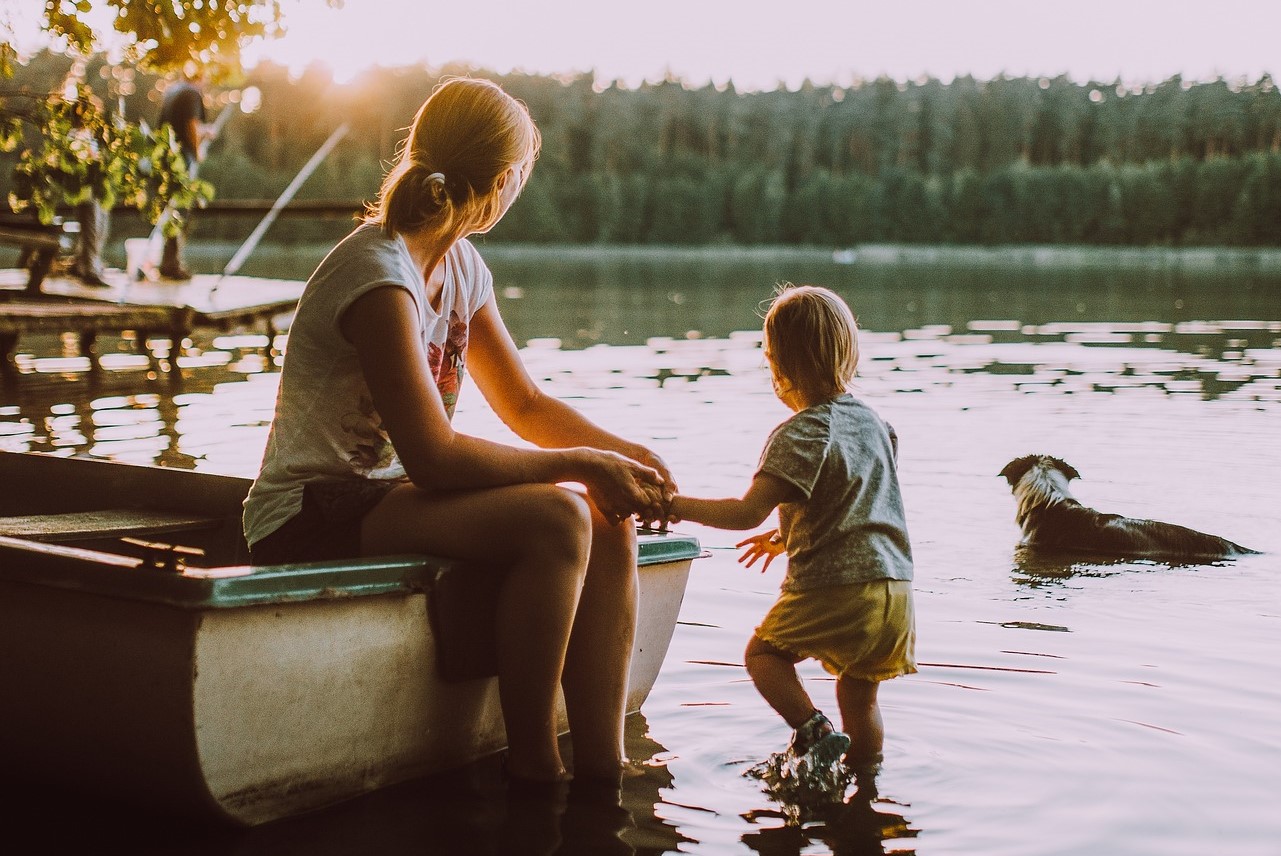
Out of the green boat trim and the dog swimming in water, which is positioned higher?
the green boat trim

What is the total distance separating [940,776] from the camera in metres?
3.52

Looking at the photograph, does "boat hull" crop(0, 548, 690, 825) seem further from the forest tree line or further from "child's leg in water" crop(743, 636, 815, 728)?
the forest tree line

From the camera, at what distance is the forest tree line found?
328ft

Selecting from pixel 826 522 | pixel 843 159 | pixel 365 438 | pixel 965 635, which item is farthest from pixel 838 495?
pixel 843 159

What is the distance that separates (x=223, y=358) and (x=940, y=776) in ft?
40.5

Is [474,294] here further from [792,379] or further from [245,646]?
[245,646]

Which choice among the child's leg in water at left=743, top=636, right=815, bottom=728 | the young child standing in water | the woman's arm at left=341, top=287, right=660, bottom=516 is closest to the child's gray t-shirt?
the young child standing in water

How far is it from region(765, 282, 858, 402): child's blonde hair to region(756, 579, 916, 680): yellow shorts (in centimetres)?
46

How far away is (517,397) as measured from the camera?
3824 mm

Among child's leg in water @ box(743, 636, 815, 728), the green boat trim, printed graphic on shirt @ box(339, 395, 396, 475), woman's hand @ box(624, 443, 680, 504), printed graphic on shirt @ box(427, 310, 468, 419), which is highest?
printed graphic on shirt @ box(427, 310, 468, 419)

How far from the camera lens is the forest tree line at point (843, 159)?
10006 cm

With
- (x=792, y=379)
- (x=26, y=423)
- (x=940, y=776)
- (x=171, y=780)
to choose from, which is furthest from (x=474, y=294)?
(x=26, y=423)

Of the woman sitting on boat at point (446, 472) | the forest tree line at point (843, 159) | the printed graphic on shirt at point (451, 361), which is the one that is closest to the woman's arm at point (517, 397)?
the printed graphic on shirt at point (451, 361)

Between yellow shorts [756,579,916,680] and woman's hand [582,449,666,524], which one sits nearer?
woman's hand [582,449,666,524]
